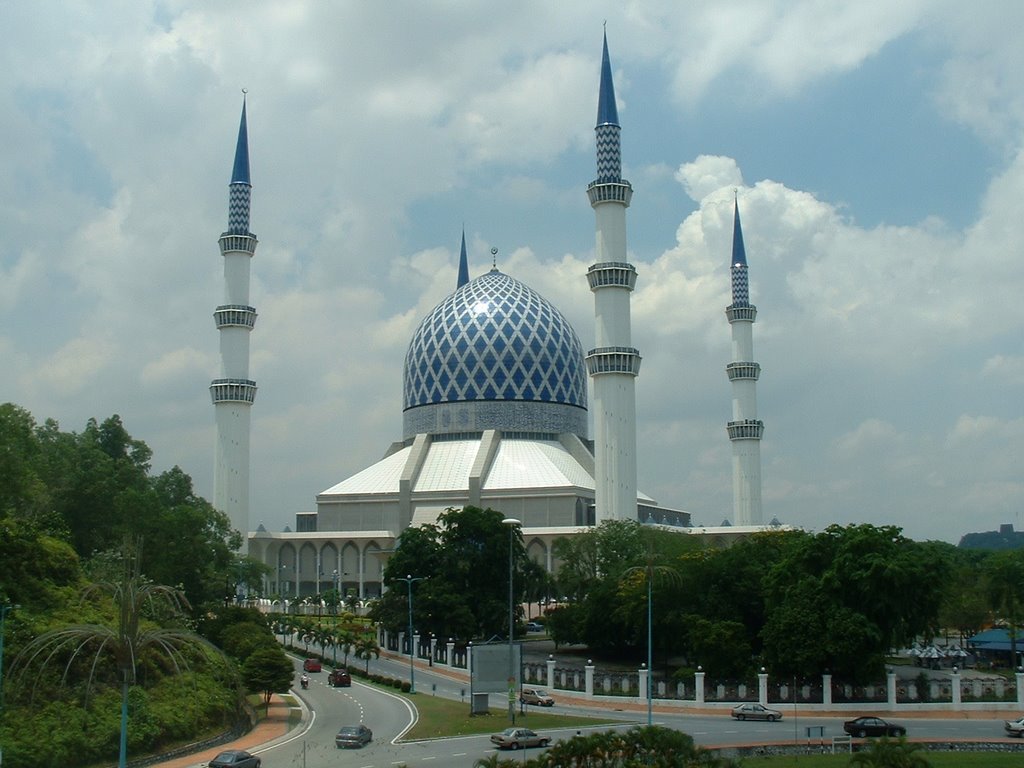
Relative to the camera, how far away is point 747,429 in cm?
6919

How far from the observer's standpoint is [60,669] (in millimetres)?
27625

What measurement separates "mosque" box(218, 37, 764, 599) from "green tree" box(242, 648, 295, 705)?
24774mm

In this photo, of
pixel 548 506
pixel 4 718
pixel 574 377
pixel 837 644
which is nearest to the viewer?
pixel 4 718

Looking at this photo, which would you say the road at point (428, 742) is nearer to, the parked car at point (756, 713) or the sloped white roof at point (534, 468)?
the parked car at point (756, 713)

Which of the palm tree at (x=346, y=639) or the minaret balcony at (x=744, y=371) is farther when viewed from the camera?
the minaret balcony at (x=744, y=371)

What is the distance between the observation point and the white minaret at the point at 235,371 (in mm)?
64312

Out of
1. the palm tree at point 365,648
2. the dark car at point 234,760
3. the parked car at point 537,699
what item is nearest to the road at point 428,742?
the parked car at point 537,699

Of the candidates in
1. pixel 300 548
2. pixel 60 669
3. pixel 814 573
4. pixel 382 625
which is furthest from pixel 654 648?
pixel 300 548

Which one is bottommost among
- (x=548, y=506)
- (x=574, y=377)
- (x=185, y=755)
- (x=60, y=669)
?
(x=185, y=755)

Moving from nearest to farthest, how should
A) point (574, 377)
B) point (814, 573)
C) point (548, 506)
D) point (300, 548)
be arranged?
point (814, 573)
point (548, 506)
point (300, 548)
point (574, 377)

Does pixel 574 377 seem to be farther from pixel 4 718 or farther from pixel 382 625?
pixel 4 718

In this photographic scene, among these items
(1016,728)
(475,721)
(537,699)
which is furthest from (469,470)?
(1016,728)

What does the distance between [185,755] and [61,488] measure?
69.8ft

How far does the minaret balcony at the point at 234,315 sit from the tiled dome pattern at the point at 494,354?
14885 mm
